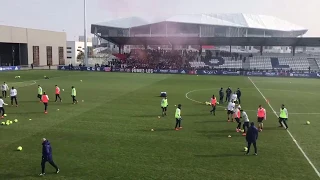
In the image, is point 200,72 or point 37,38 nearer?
point 200,72

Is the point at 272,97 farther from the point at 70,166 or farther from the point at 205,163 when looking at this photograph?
the point at 70,166

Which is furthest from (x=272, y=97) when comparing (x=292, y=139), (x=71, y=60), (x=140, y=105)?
(x=71, y=60)

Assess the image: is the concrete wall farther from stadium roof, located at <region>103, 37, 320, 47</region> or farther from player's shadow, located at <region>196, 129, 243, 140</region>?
player's shadow, located at <region>196, 129, 243, 140</region>

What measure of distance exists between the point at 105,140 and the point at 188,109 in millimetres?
11024

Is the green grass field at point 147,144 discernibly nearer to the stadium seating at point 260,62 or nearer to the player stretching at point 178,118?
the player stretching at point 178,118

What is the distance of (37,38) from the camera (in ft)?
268

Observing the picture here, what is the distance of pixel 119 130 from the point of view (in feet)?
63.0

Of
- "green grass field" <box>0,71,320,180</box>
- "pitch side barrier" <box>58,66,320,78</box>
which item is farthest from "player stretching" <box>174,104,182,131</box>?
"pitch side barrier" <box>58,66,320,78</box>

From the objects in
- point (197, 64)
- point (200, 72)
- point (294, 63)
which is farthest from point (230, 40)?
point (294, 63)

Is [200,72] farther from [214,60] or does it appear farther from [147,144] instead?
[147,144]

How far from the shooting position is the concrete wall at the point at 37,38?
7250cm

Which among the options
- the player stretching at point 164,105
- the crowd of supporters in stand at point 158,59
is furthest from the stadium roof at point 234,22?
the player stretching at point 164,105

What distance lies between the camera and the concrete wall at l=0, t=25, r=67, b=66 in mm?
72500

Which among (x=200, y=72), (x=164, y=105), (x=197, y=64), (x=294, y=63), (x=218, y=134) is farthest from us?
(x=197, y=64)
